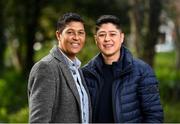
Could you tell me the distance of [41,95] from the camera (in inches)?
137

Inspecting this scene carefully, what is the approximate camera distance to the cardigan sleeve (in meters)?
3.47

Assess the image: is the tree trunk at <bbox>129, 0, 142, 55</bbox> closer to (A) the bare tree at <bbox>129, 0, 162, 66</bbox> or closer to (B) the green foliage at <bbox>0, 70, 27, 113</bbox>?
(A) the bare tree at <bbox>129, 0, 162, 66</bbox>

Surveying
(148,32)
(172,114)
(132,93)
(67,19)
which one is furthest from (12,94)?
(67,19)

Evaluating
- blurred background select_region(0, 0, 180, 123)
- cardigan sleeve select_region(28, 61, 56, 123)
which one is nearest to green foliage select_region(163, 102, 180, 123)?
blurred background select_region(0, 0, 180, 123)

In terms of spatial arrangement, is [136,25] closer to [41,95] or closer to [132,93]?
[132,93]

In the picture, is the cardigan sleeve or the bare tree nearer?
the cardigan sleeve

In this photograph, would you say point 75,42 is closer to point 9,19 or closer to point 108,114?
point 108,114

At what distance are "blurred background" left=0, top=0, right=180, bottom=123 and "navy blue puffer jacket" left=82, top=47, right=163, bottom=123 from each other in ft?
22.1

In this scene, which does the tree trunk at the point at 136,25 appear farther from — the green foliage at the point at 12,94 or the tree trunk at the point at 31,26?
the tree trunk at the point at 31,26

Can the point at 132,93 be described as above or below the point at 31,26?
below

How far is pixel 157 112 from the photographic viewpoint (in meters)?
3.93

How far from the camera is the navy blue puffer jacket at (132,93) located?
3875 millimetres

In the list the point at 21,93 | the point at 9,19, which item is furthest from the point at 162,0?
the point at 9,19

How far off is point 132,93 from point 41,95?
81 centimetres
